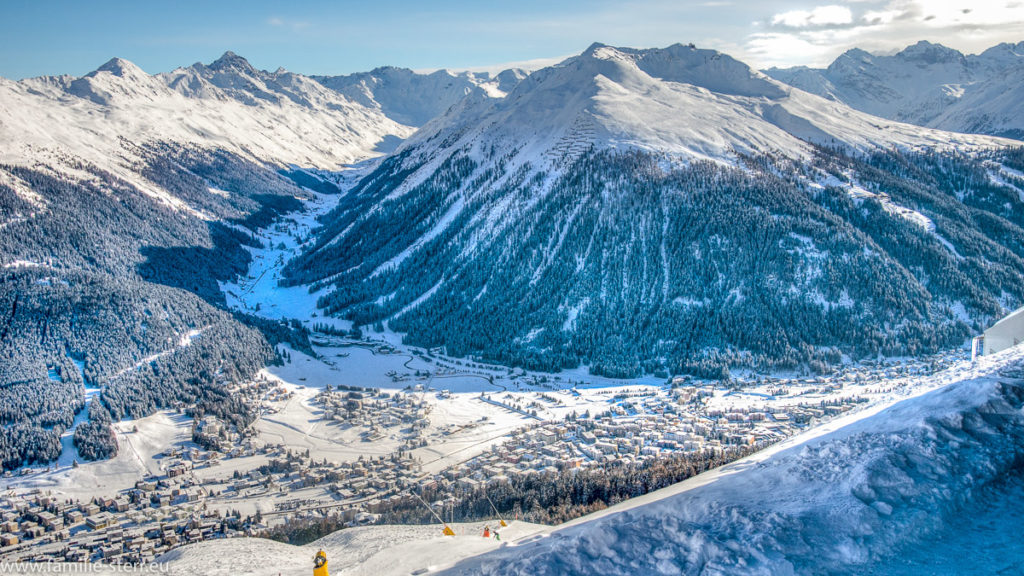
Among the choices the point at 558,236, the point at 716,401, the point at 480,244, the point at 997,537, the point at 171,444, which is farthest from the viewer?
the point at 480,244

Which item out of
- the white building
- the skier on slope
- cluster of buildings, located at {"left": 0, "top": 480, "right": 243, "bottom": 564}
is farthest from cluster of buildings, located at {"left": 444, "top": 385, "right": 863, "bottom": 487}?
the skier on slope

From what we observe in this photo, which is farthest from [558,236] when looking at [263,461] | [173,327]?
[263,461]

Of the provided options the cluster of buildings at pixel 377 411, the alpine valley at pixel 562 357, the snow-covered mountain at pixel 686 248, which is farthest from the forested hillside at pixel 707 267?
the cluster of buildings at pixel 377 411

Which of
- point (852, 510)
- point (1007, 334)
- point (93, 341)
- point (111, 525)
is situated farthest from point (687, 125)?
point (852, 510)

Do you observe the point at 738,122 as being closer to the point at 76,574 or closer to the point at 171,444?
the point at 171,444

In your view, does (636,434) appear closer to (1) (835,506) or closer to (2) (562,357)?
(2) (562,357)

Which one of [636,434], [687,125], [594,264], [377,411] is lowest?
[377,411]
